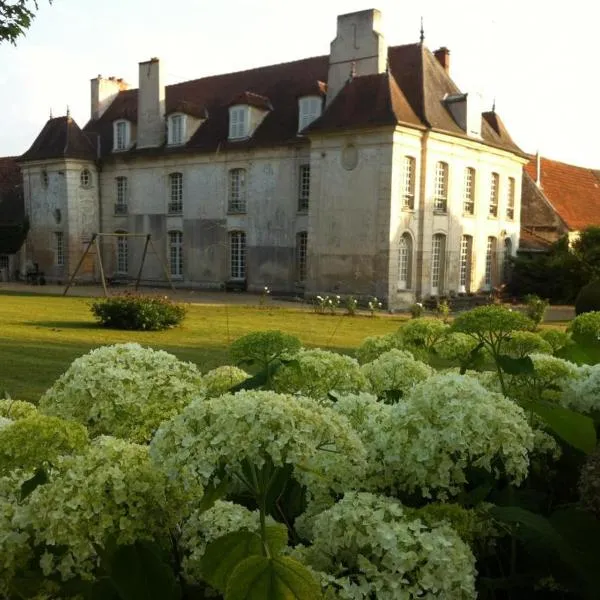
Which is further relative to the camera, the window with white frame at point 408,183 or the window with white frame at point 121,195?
the window with white frame at point 121,195

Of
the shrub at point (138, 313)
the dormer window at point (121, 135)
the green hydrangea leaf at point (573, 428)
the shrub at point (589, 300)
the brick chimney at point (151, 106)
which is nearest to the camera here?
the green hydrangea leaf at point (573, 428)

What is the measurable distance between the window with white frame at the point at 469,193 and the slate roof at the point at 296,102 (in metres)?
1.46

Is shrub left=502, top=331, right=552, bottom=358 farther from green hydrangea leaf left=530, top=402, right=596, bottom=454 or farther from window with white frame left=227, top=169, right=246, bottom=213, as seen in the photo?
window with white frame left=227, top=169, right=246, bottom=213

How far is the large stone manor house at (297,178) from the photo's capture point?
86.9 feet

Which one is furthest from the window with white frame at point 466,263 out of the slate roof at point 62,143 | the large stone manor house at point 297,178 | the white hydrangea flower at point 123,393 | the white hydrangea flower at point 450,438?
the white hydrangea flower at point 450,438

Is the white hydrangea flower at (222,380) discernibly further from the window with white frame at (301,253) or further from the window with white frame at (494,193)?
the window with white frame at (494,193)

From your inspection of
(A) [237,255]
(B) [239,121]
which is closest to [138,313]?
(A) [237,255]

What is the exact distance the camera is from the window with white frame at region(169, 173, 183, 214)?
33531mm

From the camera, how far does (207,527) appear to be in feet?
5.56

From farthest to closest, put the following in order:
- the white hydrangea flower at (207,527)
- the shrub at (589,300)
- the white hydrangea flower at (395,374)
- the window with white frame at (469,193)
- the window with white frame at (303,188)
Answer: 1. the window with white frame at (469,193)
2. the window with white frame at (303,188)
3. the shrub at (589,300)
4. the white hydrangea flower at (395,374)
5. the white hydrangea flower at (207,527)

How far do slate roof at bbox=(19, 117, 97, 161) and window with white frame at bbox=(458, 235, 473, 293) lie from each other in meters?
18.9

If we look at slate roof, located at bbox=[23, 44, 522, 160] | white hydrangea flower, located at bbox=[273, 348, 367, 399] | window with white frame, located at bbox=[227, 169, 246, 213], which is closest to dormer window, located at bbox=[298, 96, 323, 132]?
slate roof, located at bbox=[23, 44, 522, 160]

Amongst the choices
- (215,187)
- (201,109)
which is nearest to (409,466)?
(215,187)

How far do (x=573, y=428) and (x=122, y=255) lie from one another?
118 feet
